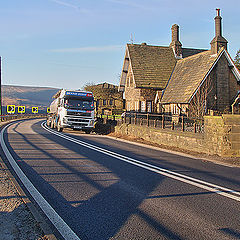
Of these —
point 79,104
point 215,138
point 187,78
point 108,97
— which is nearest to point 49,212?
point 215,138

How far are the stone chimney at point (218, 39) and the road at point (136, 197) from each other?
2184 cm

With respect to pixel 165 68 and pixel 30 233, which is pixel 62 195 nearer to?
pixel 30 233

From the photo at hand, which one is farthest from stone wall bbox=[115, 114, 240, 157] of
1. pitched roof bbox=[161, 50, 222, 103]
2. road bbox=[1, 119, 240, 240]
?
pitched roof bbox=[161, 50, 222, 103]

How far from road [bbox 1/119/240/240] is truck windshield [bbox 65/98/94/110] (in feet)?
43.0

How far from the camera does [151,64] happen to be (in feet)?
111

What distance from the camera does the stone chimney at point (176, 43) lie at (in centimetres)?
3629

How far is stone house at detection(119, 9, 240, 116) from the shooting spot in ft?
87.0

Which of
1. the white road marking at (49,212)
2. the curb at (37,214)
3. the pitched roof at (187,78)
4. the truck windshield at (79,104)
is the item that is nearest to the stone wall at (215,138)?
the white road marking at (49,212)

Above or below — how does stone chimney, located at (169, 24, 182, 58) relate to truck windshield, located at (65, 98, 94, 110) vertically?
above

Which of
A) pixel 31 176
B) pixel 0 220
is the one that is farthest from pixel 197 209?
pixel 31 176

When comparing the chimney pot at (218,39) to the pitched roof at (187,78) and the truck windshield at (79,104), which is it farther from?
the truck windshield at (79,104)

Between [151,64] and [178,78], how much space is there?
461cm

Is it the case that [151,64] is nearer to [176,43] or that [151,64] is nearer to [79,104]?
[176,43]

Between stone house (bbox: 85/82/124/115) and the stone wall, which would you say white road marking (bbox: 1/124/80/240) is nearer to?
the stone wall
